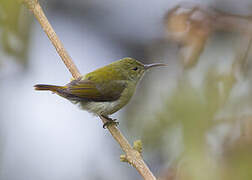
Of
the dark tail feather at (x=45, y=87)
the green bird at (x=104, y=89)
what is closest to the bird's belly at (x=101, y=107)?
the green bird at (x=104, y=89)

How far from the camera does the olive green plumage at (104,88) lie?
3652mm

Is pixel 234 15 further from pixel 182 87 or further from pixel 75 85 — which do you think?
pixel 75 85

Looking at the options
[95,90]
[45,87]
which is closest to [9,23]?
[45,87]

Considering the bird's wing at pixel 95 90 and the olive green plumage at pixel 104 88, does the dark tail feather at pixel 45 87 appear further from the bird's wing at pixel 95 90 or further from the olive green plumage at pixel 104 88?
the bird's wing at pixel 95 90

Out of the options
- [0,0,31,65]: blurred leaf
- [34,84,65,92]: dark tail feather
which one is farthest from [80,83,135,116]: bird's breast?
[0,0,31,65]: blurred leaf

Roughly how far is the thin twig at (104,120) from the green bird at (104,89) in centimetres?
15

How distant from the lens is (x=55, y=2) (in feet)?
22.4

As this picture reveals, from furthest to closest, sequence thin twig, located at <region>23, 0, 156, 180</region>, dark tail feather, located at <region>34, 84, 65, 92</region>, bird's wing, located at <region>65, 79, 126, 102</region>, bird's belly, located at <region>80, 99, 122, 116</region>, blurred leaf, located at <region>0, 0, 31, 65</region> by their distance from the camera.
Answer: bird's belly, located at <region>80, 99, 122, 116</region> < bird's wing, located at <region>65, 79, 126, 102</region> < dark tail feather, located at <region>34, 84, 65, 92</region> < blurred leaf, located at <region>0, 0, 31, 65</region> < thin twig, located at <region>23, 0, 156, 180</region>

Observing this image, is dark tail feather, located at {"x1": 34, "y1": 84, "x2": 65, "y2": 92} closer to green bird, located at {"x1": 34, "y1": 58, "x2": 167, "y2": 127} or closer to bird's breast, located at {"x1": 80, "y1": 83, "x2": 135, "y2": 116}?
green bird, located at {"x1": 34, "y1": 58, "x2": 167, "y2": 127}

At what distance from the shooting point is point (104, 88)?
3928mm

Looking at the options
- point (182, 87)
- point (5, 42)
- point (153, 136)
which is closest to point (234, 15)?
point (182, 87)

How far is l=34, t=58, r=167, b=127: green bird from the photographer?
3646 mm

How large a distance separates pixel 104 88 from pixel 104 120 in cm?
40

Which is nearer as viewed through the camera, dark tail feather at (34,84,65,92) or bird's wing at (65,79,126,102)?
dark tail feather at (34,84,65,92)
